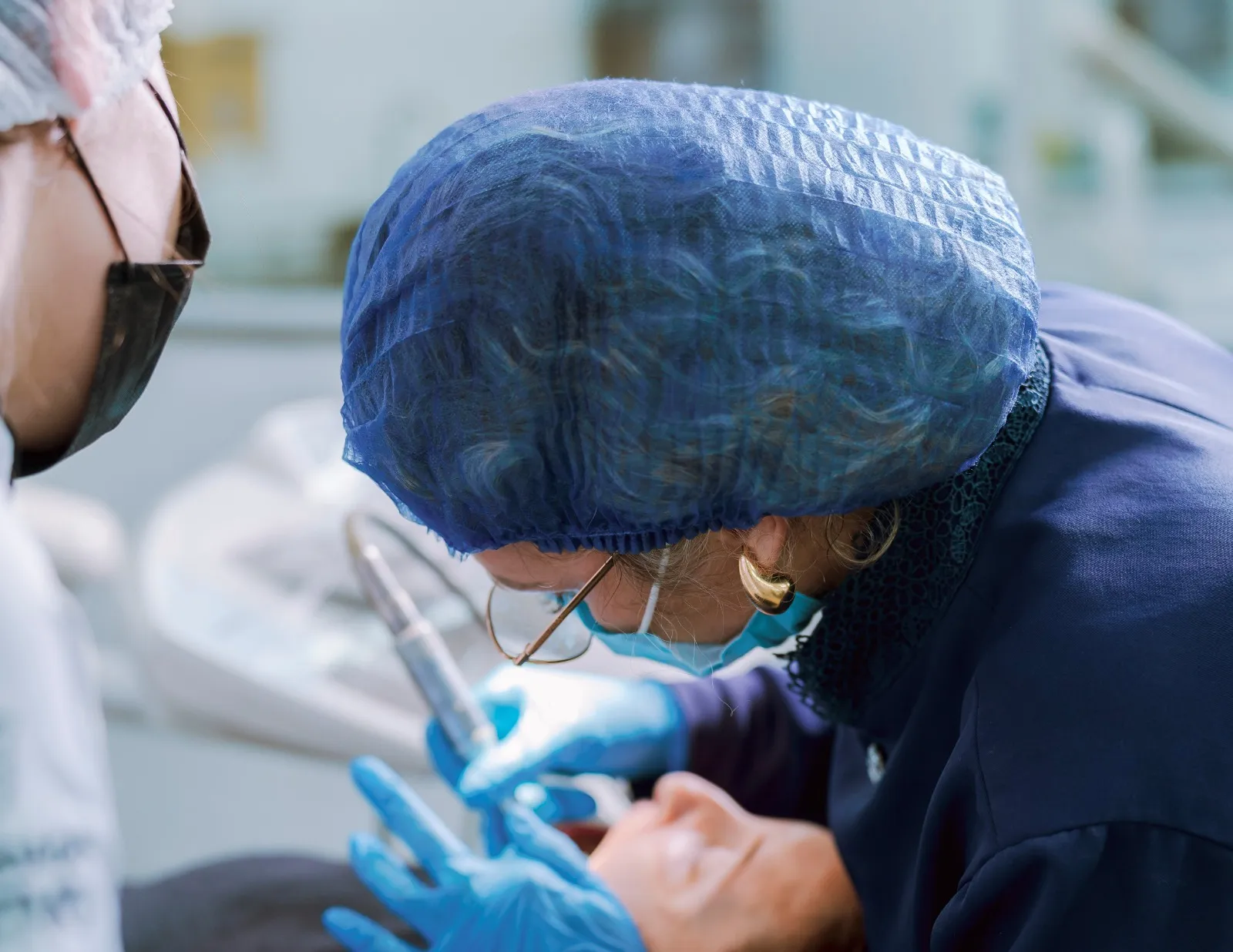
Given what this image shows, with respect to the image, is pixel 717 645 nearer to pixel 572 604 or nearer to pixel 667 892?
pixel 572 604

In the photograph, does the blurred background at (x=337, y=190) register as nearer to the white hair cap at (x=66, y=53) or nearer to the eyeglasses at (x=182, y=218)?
the eyeglasses at (x=182, y=218)

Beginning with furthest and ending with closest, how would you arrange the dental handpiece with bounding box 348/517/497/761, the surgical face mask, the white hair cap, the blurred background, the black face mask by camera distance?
1. the blurred background
2. the dental handpiece with bounding box 348/517/497/761
3. the surgical face mask
4. the black face mask
5. the white hair cap

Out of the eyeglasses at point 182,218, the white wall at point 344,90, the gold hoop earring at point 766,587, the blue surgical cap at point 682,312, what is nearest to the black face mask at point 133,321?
the eyeglasses at point 182,218

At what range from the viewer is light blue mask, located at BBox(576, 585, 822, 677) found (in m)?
0.80

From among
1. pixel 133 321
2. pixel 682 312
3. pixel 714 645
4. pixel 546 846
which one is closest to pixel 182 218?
pixel 133 321

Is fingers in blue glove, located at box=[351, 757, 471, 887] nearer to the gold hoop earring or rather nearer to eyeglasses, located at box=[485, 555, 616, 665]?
eyeglasses, located at box=[485, 555, 616, 665]

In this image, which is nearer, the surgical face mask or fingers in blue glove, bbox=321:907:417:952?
the surgical face mask

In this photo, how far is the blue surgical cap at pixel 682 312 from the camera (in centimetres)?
59

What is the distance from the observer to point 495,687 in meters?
1.18

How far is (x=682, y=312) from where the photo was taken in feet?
1.94

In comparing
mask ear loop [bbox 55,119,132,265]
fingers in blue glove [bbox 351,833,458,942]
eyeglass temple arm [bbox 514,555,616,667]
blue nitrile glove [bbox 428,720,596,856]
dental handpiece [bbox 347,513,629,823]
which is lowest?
blue nitrile glove [bbox 428,720,596,856]

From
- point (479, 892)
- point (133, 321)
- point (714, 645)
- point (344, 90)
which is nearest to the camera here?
point (133, 321)

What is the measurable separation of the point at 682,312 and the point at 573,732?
0.59 meters

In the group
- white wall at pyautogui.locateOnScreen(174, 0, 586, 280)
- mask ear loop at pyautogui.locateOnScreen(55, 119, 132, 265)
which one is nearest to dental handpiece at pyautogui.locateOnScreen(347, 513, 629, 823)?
mask ear loop at pyautogui.locateOnScreen(55, 119, 132, 265)
